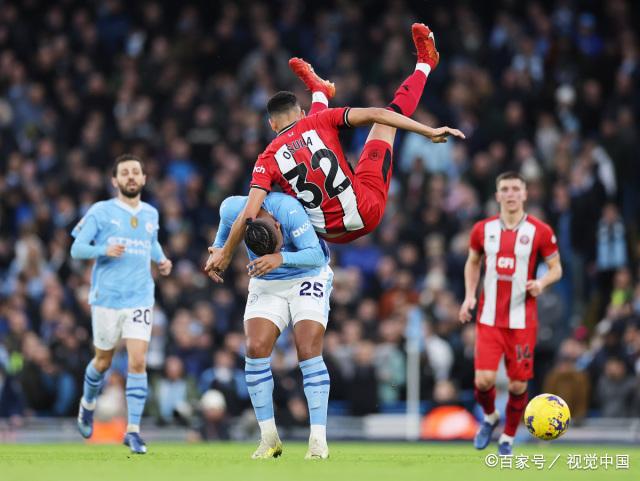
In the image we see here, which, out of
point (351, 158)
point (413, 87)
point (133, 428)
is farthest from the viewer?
point (351, 158)

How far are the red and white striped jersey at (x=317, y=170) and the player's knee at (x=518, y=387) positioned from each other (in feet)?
9.26

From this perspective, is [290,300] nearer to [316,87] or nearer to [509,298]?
[316,87]

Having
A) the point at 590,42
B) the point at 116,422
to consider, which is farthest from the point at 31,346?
the point at 590,42

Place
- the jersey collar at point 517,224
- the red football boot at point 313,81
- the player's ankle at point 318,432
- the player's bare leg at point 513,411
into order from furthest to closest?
the jersey collar at point 517,224 < the player's bare leg at point 513,411 < the red football boot at point 313,81 < the player's ankle at point 318,432

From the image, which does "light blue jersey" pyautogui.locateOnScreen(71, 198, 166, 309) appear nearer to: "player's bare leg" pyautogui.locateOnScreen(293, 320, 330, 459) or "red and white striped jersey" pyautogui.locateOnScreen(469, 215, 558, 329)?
"player's bare leg" pyautogui.locateOnScreen(293, 320, 330, 459)

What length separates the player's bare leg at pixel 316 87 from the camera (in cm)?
1252

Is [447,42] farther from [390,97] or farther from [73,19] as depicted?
[73,19]

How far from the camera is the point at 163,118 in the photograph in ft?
80.4

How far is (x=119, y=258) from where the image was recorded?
515 inches

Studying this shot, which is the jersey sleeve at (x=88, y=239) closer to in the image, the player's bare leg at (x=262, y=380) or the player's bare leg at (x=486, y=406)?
the player's bare leg at (x=262, y=380)

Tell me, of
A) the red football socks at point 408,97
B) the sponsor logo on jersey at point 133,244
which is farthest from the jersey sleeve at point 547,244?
the sponsor logo on jersey at point 133,244

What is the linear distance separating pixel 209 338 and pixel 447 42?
738 centimetres

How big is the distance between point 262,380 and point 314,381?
429mm

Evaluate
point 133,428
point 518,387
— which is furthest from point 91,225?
point 518,387
